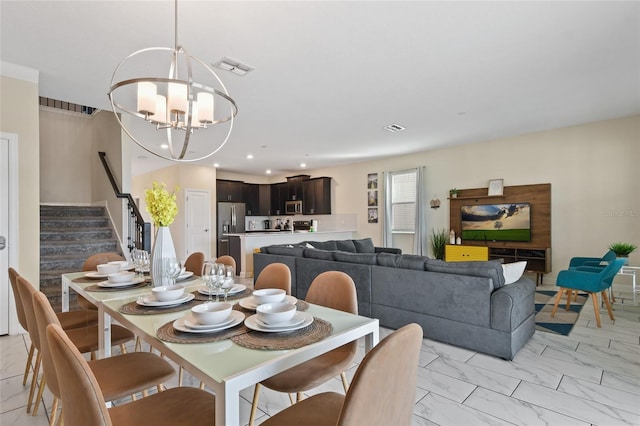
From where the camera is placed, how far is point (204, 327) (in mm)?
1275

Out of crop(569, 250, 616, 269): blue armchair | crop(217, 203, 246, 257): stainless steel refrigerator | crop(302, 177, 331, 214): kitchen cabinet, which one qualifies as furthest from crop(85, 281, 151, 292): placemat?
→ crop(302, 177, 331, 214): kitchen cabinet

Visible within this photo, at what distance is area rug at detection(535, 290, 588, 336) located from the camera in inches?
135

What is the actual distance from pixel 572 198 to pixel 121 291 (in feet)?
20.5

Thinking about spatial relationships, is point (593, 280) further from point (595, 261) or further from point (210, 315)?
point (210, 315)

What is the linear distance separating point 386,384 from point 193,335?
29.7 inches

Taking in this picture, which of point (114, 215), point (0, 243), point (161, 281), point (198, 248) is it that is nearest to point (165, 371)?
point (161, 281)

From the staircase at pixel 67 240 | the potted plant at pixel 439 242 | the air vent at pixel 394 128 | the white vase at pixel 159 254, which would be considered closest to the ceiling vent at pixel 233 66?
the white vase at pixel 159 254

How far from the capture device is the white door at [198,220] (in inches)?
322

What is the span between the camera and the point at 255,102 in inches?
157

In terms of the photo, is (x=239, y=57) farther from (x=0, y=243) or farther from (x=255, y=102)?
(x=0, y=243)

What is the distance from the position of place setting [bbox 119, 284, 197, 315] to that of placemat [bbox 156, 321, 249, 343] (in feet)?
0.90

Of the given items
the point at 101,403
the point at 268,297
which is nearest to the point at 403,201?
the point at 268,297

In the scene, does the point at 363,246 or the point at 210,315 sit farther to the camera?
the point at 363,246

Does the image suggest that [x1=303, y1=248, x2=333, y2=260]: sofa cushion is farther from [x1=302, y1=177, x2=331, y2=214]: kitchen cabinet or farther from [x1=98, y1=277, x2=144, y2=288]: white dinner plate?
[x1=302, y1=177, x2=331, y2=214]: kitchen cabinet
